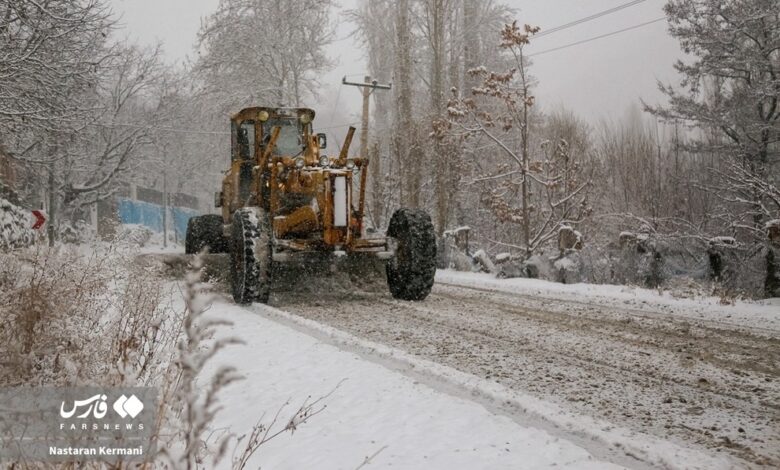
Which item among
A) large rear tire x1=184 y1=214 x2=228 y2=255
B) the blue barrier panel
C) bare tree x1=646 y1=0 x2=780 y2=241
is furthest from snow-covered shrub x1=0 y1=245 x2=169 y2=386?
the blue barrier panel

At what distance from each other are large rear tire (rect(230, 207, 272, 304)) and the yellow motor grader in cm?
1

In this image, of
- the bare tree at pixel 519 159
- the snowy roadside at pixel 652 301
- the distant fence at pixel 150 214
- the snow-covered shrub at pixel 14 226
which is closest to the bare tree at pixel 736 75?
the bare tree at pixel 519 159

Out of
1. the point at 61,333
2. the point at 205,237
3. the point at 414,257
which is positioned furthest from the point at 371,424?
the point at 205,237

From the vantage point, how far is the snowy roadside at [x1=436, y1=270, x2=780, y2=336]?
7098 mm

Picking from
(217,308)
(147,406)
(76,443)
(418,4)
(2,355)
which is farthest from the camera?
(418,4)

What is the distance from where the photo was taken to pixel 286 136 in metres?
9.58

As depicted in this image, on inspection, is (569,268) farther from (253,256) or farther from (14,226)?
(14,226)

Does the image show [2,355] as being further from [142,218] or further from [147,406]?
[142,218]

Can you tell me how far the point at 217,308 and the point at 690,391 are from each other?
547cm

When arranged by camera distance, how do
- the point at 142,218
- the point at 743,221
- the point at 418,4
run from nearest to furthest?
1. the point at 743,221
2. the point at 418,4
3. the point at 142,218

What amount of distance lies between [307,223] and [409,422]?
5446mm

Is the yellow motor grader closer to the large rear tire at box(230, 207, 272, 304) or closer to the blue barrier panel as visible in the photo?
the large rear tire at box(230, 207, 272, 304)

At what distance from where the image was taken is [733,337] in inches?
233

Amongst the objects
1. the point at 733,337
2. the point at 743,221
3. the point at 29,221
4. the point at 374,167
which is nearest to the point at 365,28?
the point at 374,167
